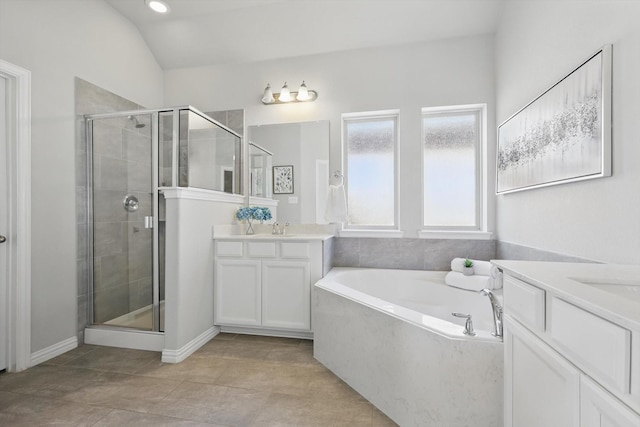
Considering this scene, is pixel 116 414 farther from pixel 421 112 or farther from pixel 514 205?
pixel 421 112

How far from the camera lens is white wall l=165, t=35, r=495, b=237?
2.74 metres

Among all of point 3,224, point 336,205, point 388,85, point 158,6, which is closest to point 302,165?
point 336,205

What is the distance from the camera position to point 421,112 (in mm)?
2875

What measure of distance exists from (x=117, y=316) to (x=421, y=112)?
323cm

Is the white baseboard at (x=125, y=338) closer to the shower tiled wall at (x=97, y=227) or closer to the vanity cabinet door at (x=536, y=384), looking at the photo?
the shower tiled wall at (x=97, y=227)

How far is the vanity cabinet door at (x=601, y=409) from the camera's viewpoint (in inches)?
23.9

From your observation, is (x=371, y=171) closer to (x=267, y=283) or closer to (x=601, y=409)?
(x=267, y=283)

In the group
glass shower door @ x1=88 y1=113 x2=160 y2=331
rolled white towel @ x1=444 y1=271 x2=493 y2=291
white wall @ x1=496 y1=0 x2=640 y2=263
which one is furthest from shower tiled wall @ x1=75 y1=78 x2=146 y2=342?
white wall @ x1=496 y1=0 x2=640 y2=263

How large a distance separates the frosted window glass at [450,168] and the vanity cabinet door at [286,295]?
4.44 ft

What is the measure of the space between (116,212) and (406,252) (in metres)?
2.57

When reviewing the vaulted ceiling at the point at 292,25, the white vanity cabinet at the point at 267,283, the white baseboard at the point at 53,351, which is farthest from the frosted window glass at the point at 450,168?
the white baseboard at the point at 53,351

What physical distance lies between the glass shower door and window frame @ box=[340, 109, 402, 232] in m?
1.76

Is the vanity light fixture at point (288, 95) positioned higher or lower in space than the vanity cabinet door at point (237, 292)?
higher

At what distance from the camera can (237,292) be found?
8.52ft
